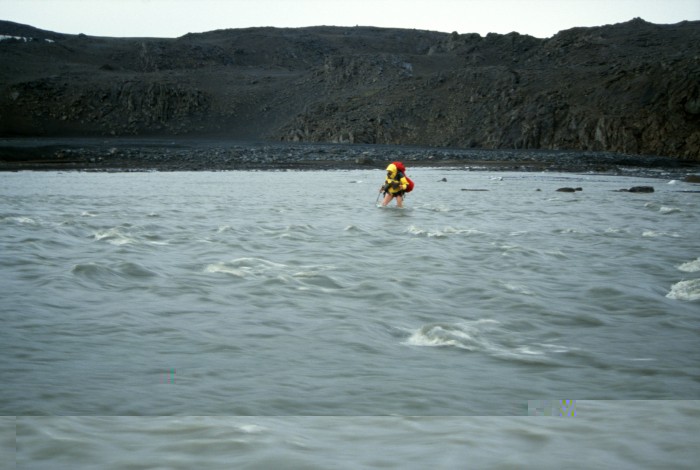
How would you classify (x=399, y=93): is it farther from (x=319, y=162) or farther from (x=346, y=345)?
(x=346, y=345)

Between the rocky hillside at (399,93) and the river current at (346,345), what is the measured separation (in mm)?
48828

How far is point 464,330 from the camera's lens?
Answer: 6.29 meters

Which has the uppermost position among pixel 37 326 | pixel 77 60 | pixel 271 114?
pixel 77 60

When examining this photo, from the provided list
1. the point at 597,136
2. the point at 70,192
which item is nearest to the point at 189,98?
the point at 597,136

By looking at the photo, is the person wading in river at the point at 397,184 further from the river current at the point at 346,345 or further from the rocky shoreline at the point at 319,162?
the rocky shoreline at the point at 319,162

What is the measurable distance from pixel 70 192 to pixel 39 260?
1380 cm

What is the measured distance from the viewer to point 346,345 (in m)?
5.81

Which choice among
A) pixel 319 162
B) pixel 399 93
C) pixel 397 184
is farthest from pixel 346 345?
pixel 399 93

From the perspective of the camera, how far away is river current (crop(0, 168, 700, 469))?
2961 mm

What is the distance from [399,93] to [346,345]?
8380cm

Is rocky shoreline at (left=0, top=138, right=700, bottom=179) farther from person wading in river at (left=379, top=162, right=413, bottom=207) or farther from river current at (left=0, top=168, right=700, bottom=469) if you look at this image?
river current at (left=0, top=168, right=700, bottom=469)

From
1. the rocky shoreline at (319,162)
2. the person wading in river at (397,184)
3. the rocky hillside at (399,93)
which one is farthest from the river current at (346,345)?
the rocky hillside at (399,93)

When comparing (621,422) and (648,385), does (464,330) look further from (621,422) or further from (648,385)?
(621,422)

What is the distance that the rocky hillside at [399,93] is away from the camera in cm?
6142
